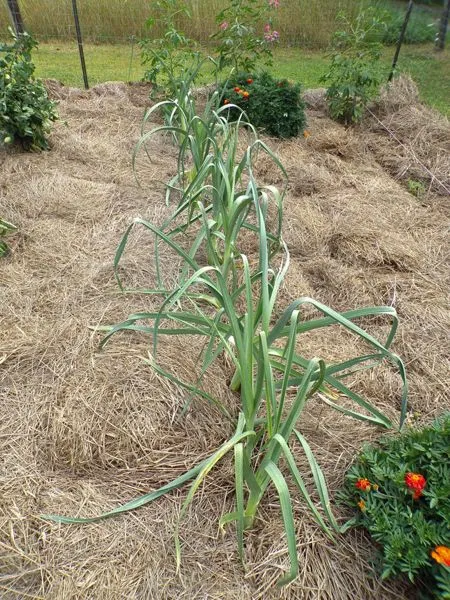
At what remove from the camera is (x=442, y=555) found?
820mm

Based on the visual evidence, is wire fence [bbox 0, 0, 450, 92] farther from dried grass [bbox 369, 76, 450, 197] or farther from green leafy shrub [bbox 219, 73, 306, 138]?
green leafy shrub [bbox 219, 73, 306, 138]

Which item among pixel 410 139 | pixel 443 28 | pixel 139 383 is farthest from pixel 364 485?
pixel 443 28

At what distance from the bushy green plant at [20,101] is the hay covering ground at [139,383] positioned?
160 mm

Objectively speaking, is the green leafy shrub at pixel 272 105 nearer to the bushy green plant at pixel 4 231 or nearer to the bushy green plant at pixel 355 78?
the bushy green plant at pixel 355 78

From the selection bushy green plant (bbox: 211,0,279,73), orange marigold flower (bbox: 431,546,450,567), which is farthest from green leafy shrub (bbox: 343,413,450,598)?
bushy green plant (bbox: 211,0,279,73)

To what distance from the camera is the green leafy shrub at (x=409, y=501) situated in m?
0.88

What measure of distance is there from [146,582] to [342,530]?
0.47 meters

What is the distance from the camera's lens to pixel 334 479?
3.77 ft

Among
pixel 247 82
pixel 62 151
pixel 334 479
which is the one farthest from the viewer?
pixel 247 82

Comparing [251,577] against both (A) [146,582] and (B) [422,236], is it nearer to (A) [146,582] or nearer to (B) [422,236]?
(A) [146,582]

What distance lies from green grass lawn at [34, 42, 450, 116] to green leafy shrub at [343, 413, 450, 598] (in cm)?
494

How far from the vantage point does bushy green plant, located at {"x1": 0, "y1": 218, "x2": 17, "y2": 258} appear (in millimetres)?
1992

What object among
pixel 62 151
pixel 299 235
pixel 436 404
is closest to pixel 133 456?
pixel 436 404

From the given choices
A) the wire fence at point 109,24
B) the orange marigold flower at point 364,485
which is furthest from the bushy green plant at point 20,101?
the wire fence at point 109,24
